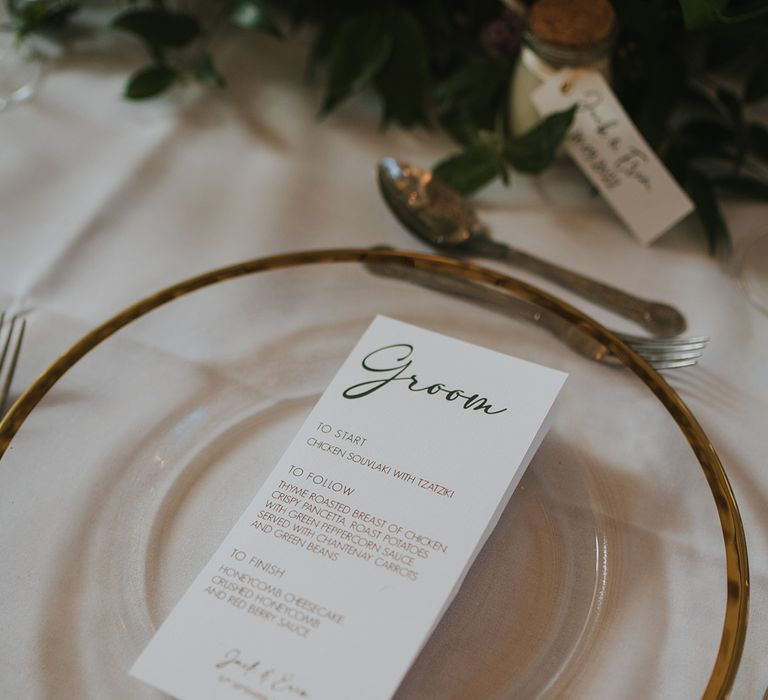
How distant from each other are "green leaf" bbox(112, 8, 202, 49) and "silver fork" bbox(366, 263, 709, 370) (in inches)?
13.0

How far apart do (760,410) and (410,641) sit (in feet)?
0.89

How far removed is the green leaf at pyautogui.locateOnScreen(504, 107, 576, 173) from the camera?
56cm

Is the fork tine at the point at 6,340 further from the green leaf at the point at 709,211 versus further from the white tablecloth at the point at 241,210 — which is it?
the green leaf at the point at 709,211

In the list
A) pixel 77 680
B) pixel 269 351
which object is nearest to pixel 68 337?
pixel 269 351

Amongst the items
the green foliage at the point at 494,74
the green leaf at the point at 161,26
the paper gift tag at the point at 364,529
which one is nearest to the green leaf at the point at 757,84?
the green foliage at the point at 494,74

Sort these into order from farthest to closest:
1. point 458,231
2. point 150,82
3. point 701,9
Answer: point 150,82 < point 458,231 < point 701,9

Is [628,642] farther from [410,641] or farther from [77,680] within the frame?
[77,680]

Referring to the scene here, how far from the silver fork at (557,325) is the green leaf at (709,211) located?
0.11 m

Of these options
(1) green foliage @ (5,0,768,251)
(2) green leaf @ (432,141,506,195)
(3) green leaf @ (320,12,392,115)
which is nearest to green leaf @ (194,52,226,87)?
(1) green foliage @ (5,0,768,251)

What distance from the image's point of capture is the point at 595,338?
47 centimetres

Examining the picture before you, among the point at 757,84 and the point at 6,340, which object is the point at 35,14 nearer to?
the point at 6,340

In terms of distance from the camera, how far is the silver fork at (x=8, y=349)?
480mm

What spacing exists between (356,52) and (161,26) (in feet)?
0.60

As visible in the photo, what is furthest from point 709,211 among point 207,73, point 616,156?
point 207,73
